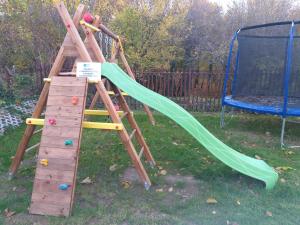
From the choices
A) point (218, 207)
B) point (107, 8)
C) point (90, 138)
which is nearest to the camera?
point (218, 207)

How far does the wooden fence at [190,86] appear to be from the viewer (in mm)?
7891

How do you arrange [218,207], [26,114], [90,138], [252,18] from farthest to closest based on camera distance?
[252,18]
[26,114]
[90,138]
[218,207]

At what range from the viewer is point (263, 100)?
21.7ft

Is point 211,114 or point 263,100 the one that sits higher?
point 263,100

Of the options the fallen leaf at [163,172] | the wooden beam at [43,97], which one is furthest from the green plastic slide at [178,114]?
the fallen leaf at [163,172]

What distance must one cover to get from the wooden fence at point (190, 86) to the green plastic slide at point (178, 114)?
14.7 ft

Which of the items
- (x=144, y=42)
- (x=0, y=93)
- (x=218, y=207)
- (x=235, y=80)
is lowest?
(x=218, y=207)

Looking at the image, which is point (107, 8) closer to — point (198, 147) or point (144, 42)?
point (144, 42)

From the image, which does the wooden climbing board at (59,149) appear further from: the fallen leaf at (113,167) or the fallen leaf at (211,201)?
the fallen leaf at (211,201)

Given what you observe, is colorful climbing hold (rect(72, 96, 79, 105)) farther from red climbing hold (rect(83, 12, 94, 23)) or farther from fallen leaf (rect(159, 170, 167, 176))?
fallen leaf (rect(159, 170, 167, 176))

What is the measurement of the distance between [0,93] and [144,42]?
14.0 feet

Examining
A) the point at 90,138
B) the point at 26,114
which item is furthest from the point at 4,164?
the point at 26,114

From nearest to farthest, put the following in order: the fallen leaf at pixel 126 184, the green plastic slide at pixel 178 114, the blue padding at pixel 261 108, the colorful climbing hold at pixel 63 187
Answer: the colorful climbing hold at pixel 63 187 → the green plastic slide at pixel 178 114 → the fallen leaf at pixel 126 184 → the blue padding at pixel 261 108

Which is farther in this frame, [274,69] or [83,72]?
[274,69]
